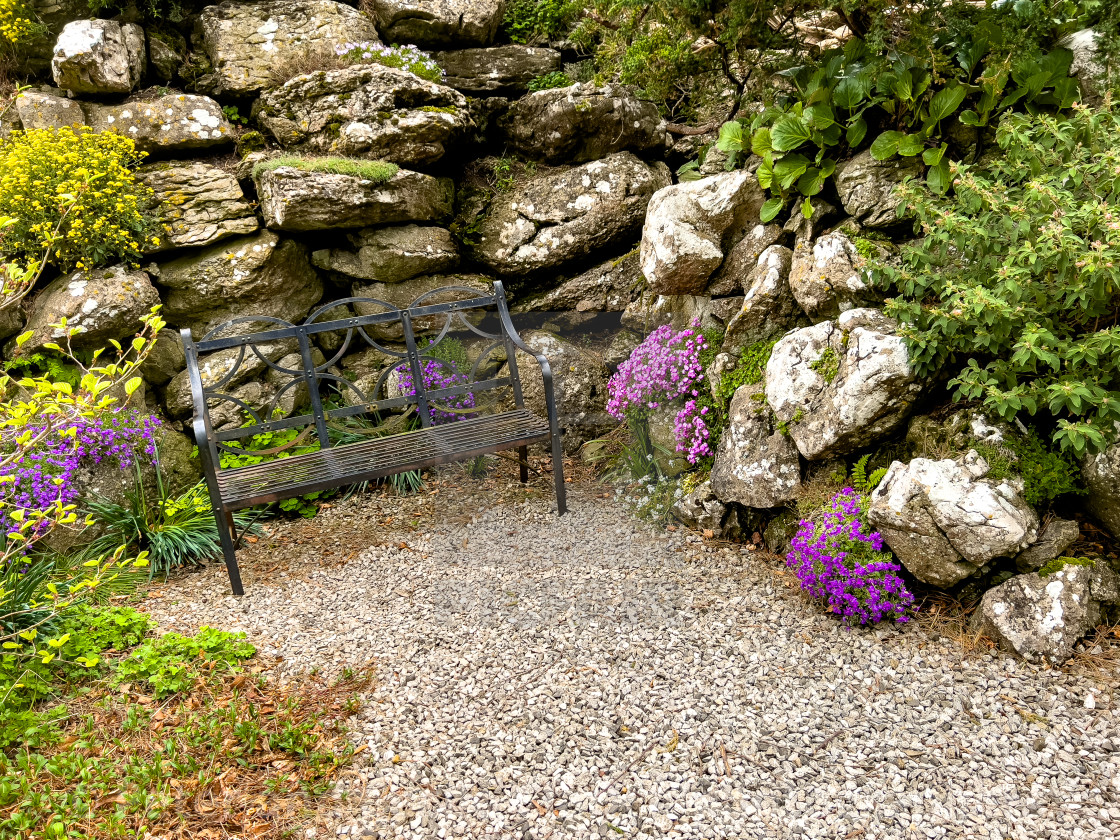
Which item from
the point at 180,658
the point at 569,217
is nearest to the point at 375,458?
the point at 180,658

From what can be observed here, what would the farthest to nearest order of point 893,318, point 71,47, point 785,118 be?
point 71,47
point 785,118
point 893,318

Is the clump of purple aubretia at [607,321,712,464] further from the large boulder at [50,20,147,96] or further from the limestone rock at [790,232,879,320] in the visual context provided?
the large boulder at [50,20,147,96]

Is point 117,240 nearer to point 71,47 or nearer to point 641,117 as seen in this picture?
point 71,47

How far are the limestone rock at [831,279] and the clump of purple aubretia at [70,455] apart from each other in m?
3.80

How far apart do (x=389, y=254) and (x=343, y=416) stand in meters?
1.28

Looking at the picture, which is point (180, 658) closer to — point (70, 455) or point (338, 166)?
point (70, 455)

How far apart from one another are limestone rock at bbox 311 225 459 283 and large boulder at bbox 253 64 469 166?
1.68 ft

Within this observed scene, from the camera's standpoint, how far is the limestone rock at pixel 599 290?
18.2 feet

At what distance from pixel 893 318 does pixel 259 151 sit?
4.45m

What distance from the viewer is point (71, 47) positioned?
494 centimetres

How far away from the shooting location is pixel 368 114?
5.10 meters

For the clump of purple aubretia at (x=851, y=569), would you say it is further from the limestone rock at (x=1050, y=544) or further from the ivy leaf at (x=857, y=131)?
the ivy leaf at (x=857, y=131)

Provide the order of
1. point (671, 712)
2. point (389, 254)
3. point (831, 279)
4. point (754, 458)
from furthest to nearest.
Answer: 1. point (389, 254)
2. point (754, 458)
3. point (831, 279)
4. point (671, 712)

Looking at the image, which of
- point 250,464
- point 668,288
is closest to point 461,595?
point 250,464
